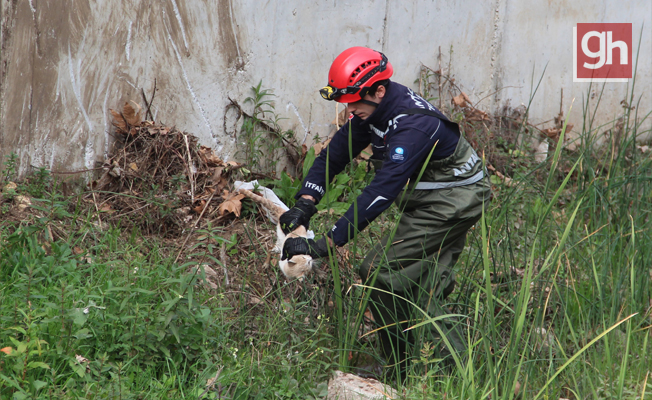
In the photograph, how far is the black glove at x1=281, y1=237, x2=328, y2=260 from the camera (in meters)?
2.69

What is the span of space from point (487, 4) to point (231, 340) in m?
4.17

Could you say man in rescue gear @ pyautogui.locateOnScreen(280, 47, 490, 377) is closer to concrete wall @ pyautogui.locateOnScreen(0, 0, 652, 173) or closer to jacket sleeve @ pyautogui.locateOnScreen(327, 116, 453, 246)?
jacket sleeve @ pyautogui.locateOnScreen(327, 116, 453, 246)

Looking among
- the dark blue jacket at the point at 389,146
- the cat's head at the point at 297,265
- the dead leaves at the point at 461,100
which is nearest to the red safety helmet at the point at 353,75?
the dark blue jacket at the point at 389,146

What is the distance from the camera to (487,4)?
541 centimetres

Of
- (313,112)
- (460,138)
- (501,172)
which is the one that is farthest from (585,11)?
(460,138)

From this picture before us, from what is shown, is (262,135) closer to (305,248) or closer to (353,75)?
(353,75)

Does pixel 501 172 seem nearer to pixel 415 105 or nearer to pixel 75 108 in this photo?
pixel 415 105

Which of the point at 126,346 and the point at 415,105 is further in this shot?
the point at 415,105

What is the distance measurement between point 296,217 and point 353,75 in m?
0.78

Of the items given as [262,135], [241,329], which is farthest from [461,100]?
[241,329]

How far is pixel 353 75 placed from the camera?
2.84 metres
